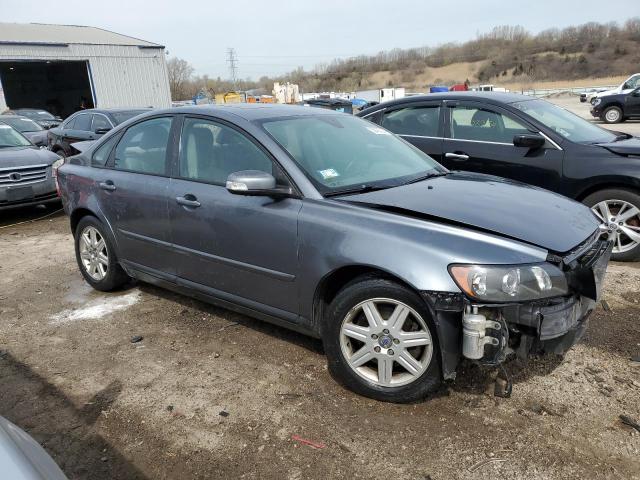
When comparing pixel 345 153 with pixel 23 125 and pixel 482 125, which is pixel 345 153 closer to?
pixel 482 125

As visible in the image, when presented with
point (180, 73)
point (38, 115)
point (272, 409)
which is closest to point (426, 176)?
point (272, 409)

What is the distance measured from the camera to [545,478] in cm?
233

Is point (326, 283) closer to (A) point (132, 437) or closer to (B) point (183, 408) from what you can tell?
(B) point (183, 408)

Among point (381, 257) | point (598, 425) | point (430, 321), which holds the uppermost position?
→ point (381, 257)

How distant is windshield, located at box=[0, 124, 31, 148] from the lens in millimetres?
8557

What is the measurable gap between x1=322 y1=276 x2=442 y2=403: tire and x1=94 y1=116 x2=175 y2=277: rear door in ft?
5.23

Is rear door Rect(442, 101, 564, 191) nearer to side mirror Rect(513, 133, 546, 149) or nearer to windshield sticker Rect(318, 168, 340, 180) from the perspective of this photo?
side mirror Rect(513, 133, 546, 149)

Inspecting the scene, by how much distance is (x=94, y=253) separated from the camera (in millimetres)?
4723

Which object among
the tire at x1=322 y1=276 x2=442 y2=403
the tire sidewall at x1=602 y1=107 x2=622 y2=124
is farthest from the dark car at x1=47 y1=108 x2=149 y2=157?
the tire sidewall at x1=602 y1=107 x2=622 y2=124

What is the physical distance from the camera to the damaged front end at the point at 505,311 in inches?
98.3

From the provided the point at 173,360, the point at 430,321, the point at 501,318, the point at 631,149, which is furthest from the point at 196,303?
the point at 631,149

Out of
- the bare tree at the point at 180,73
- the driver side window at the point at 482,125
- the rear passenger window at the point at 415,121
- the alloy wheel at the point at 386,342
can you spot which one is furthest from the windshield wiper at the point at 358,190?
the bare tree at the point at 180,73

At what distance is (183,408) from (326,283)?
1.08 metres

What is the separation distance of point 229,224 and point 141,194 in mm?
1021
